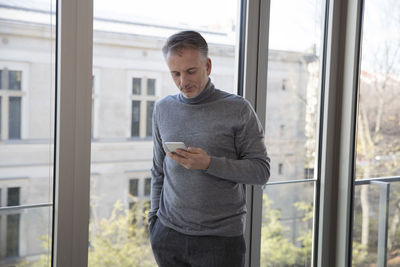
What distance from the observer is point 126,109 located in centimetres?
211

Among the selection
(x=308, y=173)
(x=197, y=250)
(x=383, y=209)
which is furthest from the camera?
(x=383, y=209)

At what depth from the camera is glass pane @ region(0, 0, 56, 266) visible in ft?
5.89

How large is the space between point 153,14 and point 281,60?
0.94 m

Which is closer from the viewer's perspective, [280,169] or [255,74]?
[255,74]

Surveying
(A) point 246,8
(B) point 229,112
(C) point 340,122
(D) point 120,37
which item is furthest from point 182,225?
(C) point 340,122

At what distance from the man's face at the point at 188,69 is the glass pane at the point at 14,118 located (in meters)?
0.72

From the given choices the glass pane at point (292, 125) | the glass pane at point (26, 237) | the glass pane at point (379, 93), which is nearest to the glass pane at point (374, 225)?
the glass pane at point (379, 93)

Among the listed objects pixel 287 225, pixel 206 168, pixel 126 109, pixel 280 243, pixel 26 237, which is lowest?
pixel 280 243

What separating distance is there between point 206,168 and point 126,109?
71cm

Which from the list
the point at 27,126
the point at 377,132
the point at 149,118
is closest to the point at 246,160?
the point at 149,118

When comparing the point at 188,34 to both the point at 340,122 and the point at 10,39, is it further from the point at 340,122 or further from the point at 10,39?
the point at 340,122

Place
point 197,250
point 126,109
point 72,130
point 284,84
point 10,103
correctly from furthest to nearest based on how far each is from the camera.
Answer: point 284,84 → point 126,109 → point 72,130 → point 10,103 → point 197,250

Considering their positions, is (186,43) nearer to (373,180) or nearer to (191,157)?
(191,157)

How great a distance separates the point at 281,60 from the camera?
2668 mm
